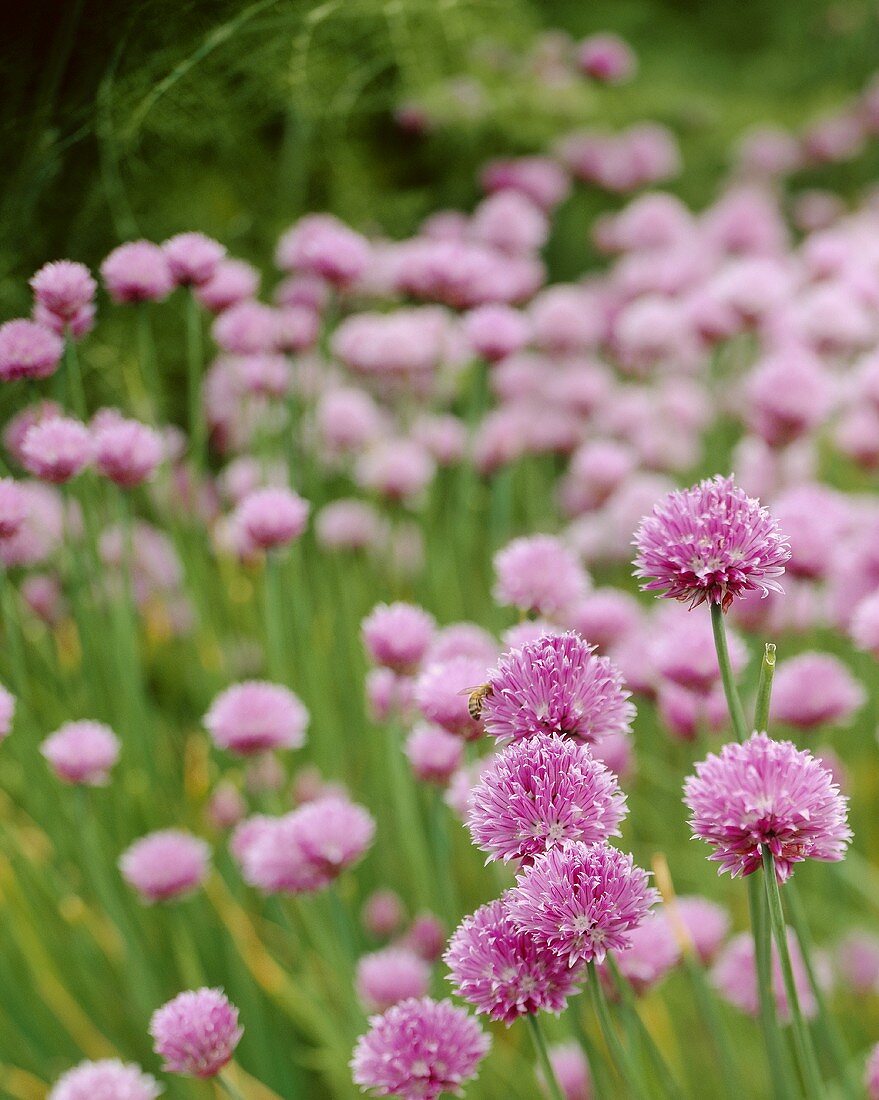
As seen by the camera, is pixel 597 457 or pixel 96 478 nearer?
pixel 96 478

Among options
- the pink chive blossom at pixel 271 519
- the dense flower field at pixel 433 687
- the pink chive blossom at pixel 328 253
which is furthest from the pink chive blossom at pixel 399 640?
the pink chive blossom at pixel 328 253

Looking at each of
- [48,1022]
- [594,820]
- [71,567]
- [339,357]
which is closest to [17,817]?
[48,1022]

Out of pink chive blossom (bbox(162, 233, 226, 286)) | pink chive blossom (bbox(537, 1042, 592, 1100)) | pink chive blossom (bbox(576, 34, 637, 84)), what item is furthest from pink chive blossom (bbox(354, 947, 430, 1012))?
pink chive blossom (bbox(576, 34, 637, 84))

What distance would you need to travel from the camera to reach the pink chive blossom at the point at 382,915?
36.3 inches

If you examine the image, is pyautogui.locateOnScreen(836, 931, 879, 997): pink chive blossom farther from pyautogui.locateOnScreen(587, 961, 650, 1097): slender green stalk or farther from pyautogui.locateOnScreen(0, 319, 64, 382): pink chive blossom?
pyautogui.locateOnScreen(0, 319, 64, 382): pink chive blossom

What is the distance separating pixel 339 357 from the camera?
138 cm

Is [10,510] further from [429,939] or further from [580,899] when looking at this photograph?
[429,939]

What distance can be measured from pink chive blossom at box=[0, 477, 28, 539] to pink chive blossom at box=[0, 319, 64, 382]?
0.06 meters

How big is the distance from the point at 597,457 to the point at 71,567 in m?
0.70

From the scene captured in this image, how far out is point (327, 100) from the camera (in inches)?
45.9

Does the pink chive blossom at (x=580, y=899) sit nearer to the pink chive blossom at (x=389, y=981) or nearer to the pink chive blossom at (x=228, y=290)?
the pink chive blossom at (x=389, y=981)

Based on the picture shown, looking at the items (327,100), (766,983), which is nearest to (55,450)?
(766,983)

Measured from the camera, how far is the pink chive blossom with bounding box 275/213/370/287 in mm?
978

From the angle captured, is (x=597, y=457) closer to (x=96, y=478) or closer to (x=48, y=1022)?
(x=96, y=478)
